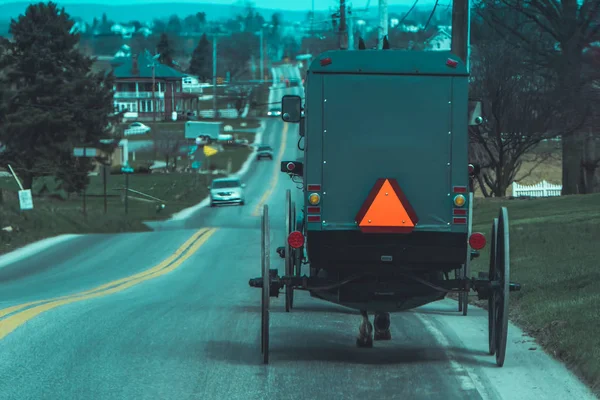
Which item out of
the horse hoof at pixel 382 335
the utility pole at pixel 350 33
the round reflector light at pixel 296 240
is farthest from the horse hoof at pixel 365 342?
the utility pole at pixel 350 33

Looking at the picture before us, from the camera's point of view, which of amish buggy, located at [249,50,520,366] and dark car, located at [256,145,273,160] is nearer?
amish buggy, located at [249,50,520,366]

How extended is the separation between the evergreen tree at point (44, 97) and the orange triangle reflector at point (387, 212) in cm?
4989

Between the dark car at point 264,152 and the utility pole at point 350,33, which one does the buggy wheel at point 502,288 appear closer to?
the utility pole at point 350,33

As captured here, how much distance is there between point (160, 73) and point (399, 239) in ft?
133

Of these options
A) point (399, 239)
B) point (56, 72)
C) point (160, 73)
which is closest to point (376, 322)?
point (399, 239)

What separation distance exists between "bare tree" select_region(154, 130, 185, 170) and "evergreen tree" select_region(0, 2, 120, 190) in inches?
360

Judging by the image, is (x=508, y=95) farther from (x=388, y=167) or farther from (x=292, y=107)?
(x=388, y=167)

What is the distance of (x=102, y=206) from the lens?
50.9 m

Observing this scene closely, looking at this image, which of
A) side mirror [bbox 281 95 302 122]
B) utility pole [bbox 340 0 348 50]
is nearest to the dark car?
utility pole [bbox 340 0 348 50]

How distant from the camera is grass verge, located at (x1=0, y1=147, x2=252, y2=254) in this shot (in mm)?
33219

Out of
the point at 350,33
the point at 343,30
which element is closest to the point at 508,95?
the point at 343,30

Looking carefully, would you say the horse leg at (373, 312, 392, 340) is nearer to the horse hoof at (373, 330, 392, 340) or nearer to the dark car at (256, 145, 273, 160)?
the horse hoof at (373, 330, 392, 340)

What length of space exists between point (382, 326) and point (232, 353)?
1656 millimetres

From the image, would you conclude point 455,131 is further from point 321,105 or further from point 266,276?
point 266,276
